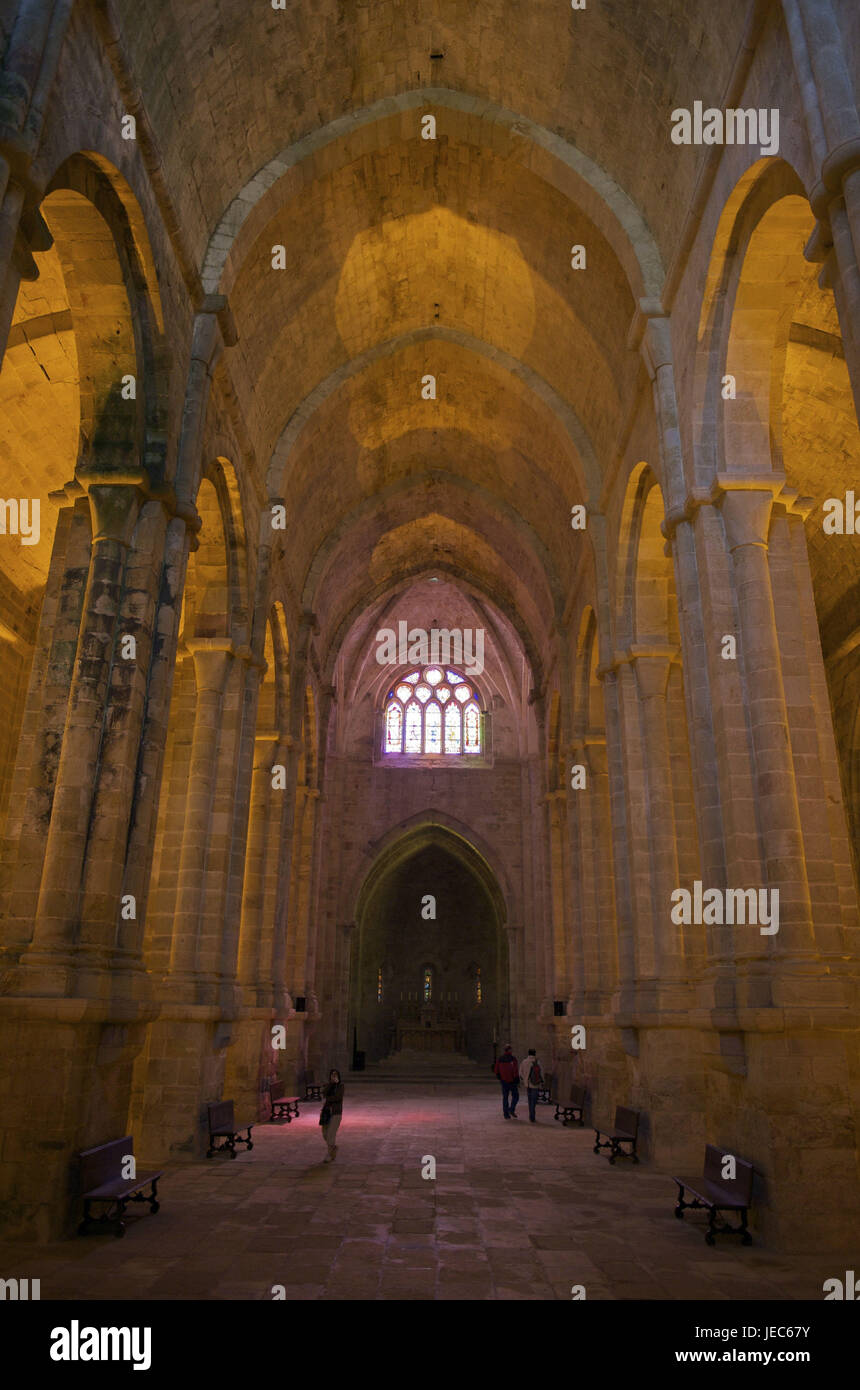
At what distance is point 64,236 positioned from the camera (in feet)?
29.3

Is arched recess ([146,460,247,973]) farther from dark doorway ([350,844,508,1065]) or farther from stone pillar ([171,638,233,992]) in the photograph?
dark doorway ([350,844,508,1065])

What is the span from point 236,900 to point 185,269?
350 inches

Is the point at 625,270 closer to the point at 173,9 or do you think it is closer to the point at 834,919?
the point at 173,9

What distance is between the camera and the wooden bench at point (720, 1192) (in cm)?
706

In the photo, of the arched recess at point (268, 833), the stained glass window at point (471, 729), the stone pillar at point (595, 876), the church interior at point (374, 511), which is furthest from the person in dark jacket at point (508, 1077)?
the stained glass window at point (471, 729)

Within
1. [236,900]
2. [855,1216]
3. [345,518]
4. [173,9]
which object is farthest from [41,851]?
[345,518]

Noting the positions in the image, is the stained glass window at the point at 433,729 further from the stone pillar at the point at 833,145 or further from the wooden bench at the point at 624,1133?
the stone pillar at the point at 833,145

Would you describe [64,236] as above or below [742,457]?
above

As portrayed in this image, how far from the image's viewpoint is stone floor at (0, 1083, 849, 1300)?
5.87 meters

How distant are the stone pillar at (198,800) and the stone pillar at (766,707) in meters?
7.80

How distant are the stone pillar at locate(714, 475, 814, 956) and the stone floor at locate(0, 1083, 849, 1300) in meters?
2.63

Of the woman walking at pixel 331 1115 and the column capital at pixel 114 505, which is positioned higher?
the column capital at pixel 114 505

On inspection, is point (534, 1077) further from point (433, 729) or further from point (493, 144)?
point (433, 729)

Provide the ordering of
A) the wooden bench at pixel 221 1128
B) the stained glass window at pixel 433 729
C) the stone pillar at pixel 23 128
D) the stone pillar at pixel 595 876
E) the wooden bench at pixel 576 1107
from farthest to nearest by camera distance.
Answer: the stained glass window at pixel 433 729 < the stone pillar at pixel 595 876 < the wooden bench at pixel 576 1107 < the wooden bench at pixel 221 1128 < the stone pillar at pixel 23 128
